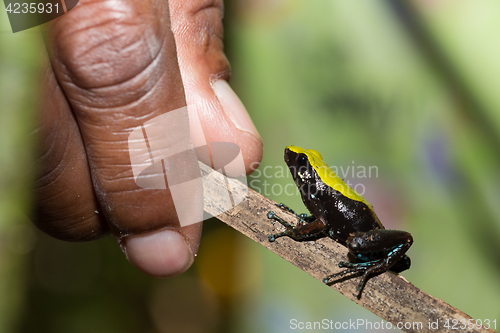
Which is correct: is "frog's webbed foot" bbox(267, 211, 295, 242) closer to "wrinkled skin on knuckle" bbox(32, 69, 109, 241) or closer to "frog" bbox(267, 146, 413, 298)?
"frog" bbox(267, 146, 413, 298)

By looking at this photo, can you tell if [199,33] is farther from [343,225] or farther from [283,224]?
[343,225]

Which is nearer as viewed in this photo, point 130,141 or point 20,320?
point 130,141

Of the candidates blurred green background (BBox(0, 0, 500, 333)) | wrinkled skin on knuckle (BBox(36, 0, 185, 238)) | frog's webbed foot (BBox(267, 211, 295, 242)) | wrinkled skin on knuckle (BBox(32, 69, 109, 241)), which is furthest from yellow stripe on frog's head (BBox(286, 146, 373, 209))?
wrinkled skin on knuckle (BBox(32, 69, 109, 241))

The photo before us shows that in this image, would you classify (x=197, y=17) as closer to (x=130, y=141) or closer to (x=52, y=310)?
(x=130, y=141)

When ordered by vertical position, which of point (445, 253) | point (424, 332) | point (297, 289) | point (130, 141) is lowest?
point (297, 289)

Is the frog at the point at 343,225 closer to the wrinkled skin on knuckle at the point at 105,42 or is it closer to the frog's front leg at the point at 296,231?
the frog's front leg at the point at 296,231

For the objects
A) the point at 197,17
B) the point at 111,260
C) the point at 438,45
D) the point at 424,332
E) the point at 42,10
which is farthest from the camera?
the point at 111,260

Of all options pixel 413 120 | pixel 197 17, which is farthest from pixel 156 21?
pixel 413 120

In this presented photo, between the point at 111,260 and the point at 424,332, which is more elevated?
the point at 424,332
